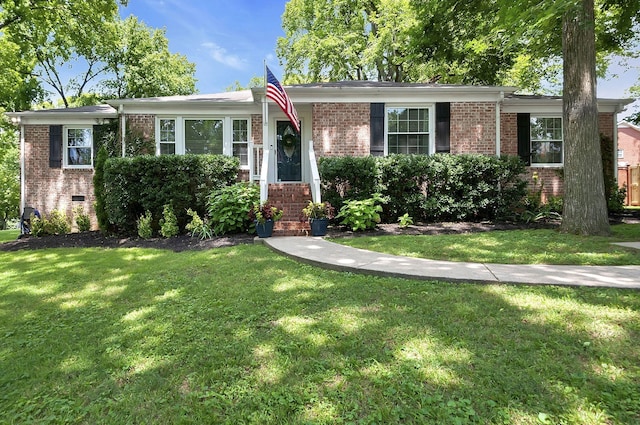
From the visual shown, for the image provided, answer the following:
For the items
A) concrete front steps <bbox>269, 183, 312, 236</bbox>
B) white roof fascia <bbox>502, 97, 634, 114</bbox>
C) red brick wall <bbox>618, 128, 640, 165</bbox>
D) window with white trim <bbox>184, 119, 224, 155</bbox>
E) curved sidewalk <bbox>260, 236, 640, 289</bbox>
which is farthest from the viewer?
red brick wall <bbox>618, 128, 640, 165</bbox>

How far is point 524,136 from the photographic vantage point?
1030 centimetres

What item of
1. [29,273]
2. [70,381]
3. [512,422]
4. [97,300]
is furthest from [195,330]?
[29,273]

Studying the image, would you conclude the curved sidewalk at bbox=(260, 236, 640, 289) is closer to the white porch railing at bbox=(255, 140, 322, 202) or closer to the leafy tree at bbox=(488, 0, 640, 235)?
the white porch railing at bbox=(255, 140, 322, 202)

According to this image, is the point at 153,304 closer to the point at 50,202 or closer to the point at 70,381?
the point at 70,381

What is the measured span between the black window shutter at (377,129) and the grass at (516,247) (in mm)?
3801

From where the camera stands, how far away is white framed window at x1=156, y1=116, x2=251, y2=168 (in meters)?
10.4

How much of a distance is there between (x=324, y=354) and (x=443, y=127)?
8914 millimetres

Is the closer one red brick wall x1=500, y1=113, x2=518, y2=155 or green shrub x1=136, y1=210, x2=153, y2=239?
green shrub x1=136, y1=210, x2=153, y2=239

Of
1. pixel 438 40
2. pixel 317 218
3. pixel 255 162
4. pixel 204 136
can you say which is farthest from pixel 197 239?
pixel 438 40

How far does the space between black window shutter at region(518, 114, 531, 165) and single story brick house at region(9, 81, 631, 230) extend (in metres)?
0.03

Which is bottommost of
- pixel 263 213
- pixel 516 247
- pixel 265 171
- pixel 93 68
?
pixel 516 247

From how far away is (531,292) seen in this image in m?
3.38

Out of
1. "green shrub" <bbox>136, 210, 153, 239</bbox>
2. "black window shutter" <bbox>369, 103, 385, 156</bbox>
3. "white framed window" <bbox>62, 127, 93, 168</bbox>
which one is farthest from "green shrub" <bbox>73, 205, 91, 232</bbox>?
"black window shutter" <bbox>369, 103, 385, 156</bbox>

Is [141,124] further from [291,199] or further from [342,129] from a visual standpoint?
[342,129]
